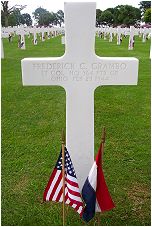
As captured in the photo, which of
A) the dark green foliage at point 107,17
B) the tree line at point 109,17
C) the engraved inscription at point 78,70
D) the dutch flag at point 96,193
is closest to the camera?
the dutch flag at point 96,193

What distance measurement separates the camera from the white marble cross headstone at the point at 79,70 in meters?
3.41

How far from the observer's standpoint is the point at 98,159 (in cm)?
330

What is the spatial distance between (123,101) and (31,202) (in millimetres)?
4839

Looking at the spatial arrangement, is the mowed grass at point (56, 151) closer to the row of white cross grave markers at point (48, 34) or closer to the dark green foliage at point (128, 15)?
the row of white cross grave markers at point (48, 34)

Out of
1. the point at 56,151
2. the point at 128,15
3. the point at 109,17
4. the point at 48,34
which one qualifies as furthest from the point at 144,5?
the point at 56,151

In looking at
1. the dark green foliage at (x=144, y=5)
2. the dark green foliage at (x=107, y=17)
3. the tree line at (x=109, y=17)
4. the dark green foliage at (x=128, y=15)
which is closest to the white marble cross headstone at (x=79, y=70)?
the tree line at (x=109, y=17)

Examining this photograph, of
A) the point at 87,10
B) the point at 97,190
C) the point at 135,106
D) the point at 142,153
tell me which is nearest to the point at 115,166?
the point at 142,153

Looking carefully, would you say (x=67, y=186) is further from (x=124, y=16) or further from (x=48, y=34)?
(x=124, y=16)

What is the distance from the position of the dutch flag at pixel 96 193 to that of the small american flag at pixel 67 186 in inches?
3.4

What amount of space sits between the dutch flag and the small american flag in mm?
87

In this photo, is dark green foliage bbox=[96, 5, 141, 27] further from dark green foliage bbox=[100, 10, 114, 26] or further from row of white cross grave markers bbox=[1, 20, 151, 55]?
row of white cross grave markers bbox=[1, 20, 151, 55]

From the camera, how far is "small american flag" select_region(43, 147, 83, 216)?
3357mm

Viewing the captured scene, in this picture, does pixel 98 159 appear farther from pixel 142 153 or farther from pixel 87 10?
pixel 142 153

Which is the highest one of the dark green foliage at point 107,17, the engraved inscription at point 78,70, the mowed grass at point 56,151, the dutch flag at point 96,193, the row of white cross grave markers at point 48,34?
the dark green foliage at point 107,17
